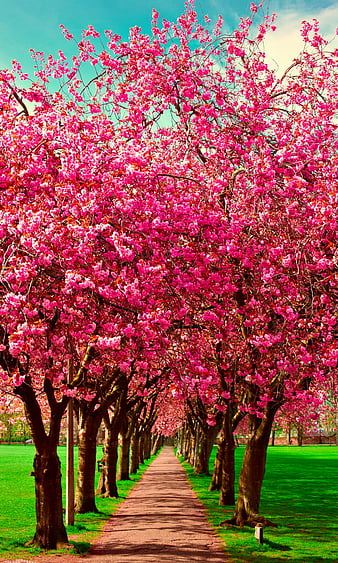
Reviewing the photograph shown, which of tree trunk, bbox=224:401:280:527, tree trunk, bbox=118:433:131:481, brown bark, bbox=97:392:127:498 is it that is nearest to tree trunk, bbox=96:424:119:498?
brown bark, bbox=97:392:127:498

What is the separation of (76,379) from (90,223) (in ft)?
13.5

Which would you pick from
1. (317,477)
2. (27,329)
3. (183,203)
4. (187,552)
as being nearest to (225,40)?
(183,203)

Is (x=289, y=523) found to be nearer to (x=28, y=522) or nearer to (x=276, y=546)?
(x=276, y=546)

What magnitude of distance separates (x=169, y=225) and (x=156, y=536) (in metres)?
7.87

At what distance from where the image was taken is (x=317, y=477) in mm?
37000

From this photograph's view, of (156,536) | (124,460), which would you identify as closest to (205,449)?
(124,460)

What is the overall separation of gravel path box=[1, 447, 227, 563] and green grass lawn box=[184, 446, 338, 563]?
18.6 inches

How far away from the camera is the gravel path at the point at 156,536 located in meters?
10.8

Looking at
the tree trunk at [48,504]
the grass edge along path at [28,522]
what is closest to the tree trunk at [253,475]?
the grass edge along path at [28,522]

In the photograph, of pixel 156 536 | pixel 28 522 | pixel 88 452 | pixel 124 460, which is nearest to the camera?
pixel 156 536

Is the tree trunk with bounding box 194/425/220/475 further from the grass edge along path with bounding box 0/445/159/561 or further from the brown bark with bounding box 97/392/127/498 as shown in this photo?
the brown bark with bounding box 97/392/127/498

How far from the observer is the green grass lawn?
38.0ft

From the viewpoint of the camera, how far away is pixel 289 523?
16.9 metres

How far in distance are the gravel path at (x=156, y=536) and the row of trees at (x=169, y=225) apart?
1242 mm
